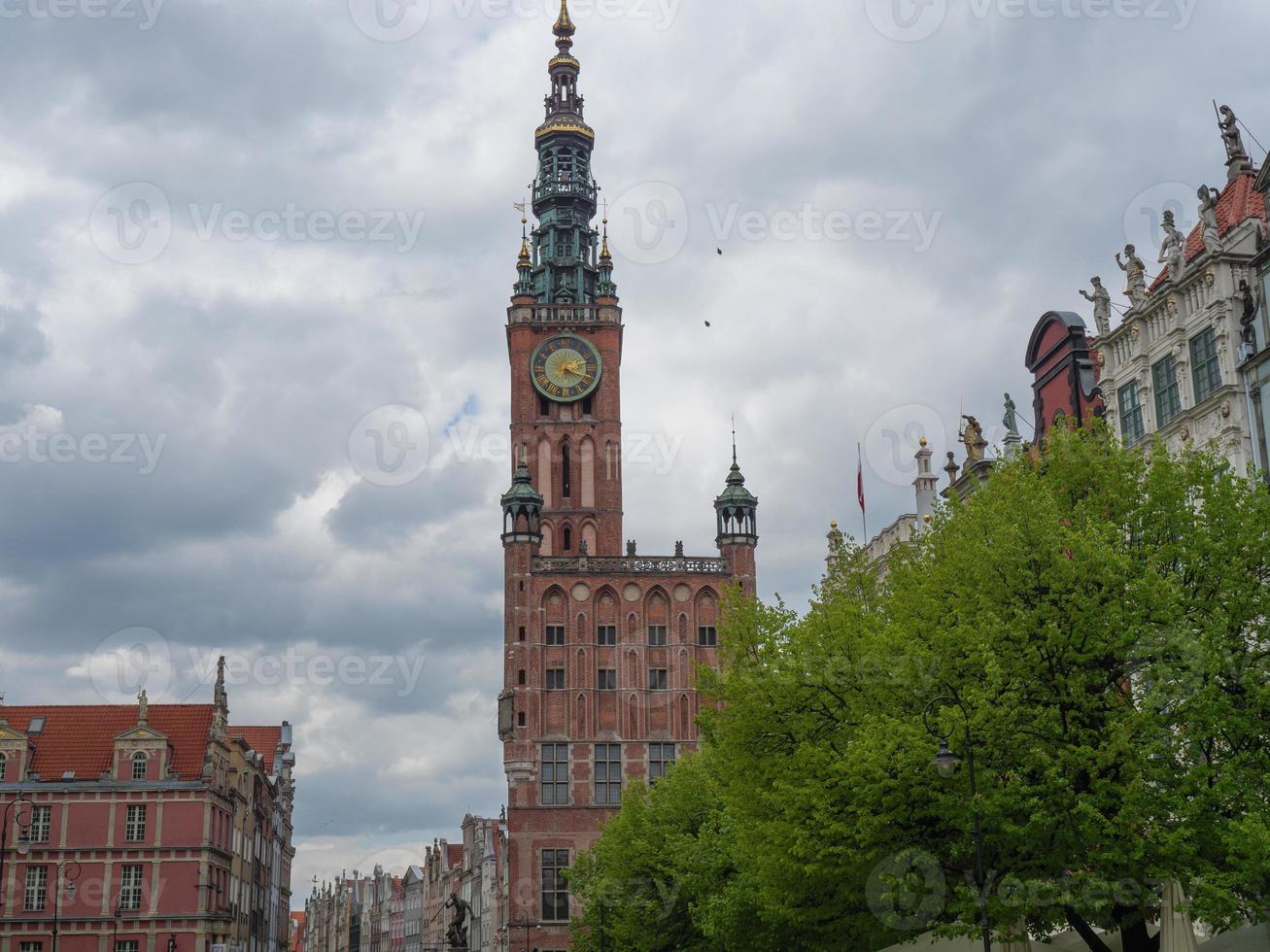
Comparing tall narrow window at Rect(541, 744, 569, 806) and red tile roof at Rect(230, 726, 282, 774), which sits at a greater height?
red tile roof at Rect(230, 726, 282, 774)

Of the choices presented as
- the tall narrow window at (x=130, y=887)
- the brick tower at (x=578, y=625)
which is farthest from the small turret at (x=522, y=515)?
the tall narrow window at (x=130, y=887)

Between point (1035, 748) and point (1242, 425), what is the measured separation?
45.8 ft

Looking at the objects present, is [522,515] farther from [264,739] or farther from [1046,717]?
[1046,717]

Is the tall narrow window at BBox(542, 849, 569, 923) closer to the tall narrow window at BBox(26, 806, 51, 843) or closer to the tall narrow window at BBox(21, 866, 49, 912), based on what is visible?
the tall narrow window at BBox(21, 866, 49, 912)

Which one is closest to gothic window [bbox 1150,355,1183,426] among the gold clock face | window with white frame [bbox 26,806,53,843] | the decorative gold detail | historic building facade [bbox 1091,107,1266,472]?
historic building facade [bbox 1091,107,1266,472]

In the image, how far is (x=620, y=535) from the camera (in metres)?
97.3

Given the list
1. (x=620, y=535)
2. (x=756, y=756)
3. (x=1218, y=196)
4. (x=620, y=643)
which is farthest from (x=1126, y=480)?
(x=620, y=535)

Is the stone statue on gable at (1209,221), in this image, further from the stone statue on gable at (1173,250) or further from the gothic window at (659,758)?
the gothic window at (659,758)

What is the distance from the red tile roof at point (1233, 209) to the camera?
4134 cm

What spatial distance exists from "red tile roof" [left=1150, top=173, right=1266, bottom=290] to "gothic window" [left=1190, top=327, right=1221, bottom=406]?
7.99 ft

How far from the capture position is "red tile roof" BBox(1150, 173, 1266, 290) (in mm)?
41344

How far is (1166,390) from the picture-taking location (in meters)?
42.1

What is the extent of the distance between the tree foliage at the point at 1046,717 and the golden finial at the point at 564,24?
86220 mm

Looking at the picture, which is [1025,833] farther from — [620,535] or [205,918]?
[620,535]
